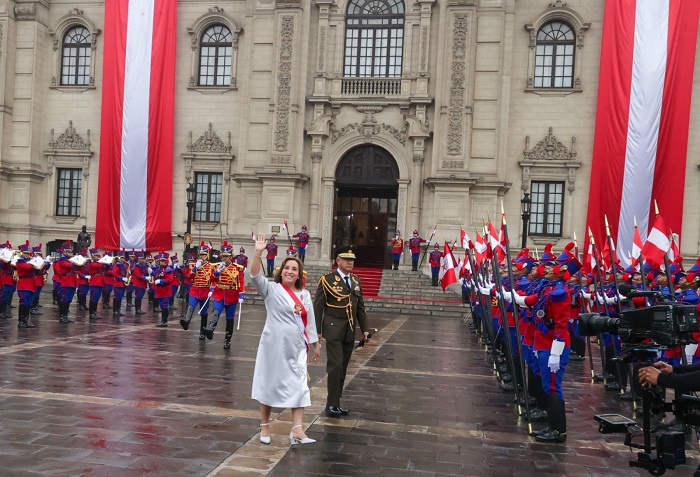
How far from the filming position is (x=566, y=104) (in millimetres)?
28141

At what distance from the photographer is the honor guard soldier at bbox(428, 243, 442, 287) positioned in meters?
26.3

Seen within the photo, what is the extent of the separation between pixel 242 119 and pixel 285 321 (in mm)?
24694

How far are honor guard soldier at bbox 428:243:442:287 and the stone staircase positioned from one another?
0.41 metres

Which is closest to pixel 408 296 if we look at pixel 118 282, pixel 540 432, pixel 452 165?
pixel 452 165

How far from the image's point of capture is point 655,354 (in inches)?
171

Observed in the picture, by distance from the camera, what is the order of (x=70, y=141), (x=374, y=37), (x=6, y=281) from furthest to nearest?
1. (x=70, y=141)
2. (x=374, y=37)
3. (x=6, y=281)

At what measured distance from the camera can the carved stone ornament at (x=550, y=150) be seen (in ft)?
92.0

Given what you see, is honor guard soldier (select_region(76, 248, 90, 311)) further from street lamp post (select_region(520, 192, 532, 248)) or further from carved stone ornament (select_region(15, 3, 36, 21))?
carved stone ornament (select_region(15, 3, 36, 21))

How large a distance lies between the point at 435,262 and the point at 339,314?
60.0ft

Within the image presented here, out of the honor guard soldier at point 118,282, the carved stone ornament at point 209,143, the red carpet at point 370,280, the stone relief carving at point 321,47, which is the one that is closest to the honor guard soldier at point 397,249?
the red carpet at point 370,280

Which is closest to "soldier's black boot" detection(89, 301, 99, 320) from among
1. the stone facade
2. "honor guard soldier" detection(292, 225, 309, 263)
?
"honor guard soldier" detection(292, 225, 309, 263)

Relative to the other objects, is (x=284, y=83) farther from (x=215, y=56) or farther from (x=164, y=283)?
(x=164, y=283)

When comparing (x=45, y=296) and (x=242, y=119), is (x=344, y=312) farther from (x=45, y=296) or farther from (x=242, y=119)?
(x=242, y=119)

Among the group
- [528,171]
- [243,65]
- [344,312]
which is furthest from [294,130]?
[344,312]
